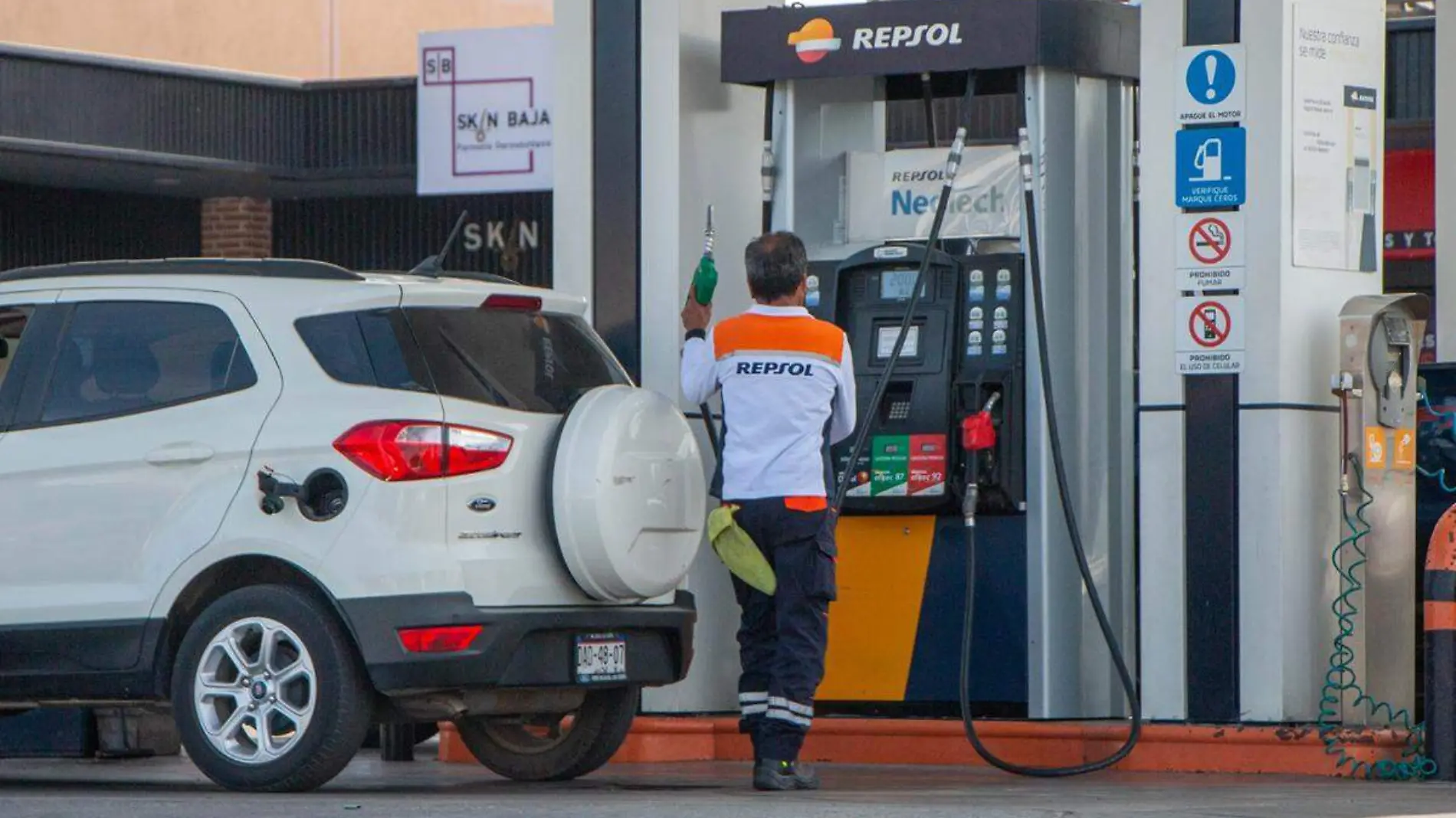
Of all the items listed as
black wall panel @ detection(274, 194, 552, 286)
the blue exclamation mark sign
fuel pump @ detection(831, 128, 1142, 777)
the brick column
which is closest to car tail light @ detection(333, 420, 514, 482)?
fuel pump @ detection(831, 128, 1142, 777)

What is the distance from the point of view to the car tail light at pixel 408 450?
7.89 m

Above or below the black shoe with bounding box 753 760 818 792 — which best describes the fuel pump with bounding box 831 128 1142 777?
above

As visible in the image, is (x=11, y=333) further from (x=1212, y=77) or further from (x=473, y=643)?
(x=1212, y=77)

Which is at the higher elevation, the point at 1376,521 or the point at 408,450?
the point at 408,450

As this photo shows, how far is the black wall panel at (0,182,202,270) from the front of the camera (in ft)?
78.9

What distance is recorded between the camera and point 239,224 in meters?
24.5

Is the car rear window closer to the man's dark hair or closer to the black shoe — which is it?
the man's dark hair

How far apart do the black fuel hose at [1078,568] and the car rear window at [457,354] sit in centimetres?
187

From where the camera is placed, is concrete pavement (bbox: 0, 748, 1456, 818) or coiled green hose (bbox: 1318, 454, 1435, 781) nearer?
concrete pavement (bbox: 0, 748, 1456, 818)

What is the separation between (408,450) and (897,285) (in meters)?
2.96

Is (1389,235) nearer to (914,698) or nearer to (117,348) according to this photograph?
(914,698)

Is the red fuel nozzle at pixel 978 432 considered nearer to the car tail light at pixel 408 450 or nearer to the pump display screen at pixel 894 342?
the pump display screen at pixel 894 342

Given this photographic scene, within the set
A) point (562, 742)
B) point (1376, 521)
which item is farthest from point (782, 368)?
point (1376, 521)

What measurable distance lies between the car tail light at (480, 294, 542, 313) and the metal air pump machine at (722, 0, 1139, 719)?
71.5 inches
